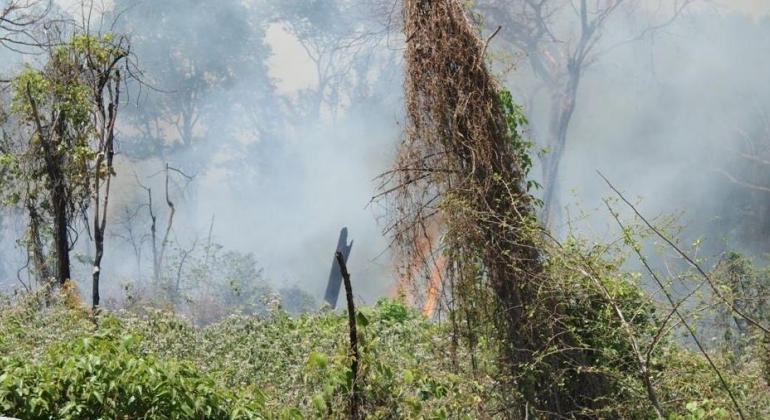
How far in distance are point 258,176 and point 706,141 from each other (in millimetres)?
11080

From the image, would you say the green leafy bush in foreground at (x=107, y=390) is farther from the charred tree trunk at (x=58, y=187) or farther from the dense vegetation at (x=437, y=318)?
the charred tree trunk at (x=58, y=187)

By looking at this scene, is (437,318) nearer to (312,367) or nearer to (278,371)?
(278,371)

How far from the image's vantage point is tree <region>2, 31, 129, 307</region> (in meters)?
11.7

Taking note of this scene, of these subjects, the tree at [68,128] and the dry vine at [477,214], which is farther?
the tree at [68,128]

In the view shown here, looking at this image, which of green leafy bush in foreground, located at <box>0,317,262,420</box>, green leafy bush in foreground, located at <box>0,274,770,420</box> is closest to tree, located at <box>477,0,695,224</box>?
green leafy bush in foreground, located at <box>0,274,770,420</box>

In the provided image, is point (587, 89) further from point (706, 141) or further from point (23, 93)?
point (23, 93)

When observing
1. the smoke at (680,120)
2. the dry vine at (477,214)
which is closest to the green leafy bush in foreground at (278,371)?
the dry vine at (477,214)

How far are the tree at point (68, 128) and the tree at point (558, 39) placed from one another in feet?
43.8

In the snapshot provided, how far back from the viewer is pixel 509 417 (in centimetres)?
689

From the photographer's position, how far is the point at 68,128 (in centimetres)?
1205

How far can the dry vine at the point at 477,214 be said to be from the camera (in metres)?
6.81

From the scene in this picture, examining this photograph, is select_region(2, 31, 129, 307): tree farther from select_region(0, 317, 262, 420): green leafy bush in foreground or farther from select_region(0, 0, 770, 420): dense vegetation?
select_region(0, 317, 262, 420): green leafy bush in foreground

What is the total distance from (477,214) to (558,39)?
1911cm

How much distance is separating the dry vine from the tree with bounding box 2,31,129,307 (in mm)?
5172
